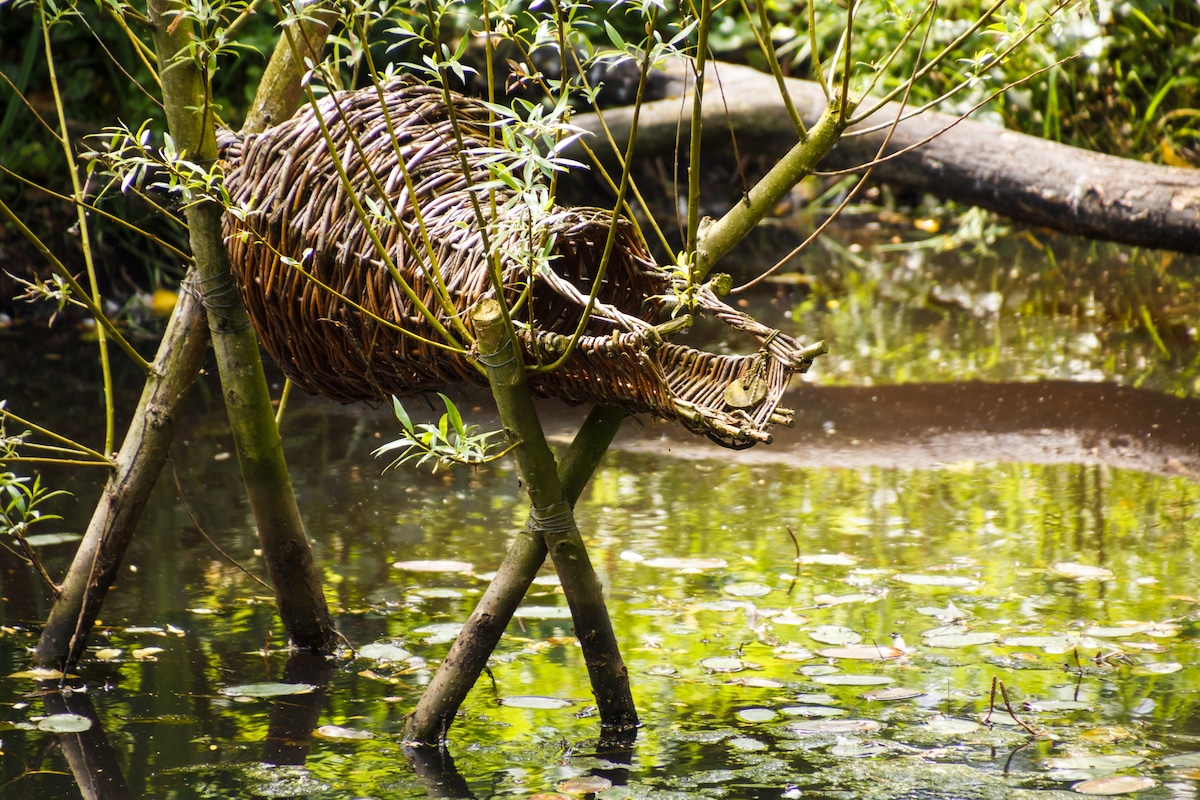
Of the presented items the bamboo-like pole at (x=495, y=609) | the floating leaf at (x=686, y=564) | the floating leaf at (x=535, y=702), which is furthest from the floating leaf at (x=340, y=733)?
the floating leaf at (x=686, y=564)

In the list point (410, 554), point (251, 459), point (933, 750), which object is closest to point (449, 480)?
point (410, 554)

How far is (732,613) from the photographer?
301 cm

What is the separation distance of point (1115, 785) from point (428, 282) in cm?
137

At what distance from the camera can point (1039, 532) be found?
3570 millimetres

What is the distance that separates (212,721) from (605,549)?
126cm

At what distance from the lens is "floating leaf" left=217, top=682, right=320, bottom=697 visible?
2.62 m

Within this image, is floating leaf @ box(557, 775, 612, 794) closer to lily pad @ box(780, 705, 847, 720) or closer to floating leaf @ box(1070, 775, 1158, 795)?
lily pad @ box(780, 705, 847, 720)

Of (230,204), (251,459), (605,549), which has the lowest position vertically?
(605,549)

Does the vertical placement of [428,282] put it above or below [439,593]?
above

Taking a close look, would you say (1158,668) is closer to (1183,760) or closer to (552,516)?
(1183,760)

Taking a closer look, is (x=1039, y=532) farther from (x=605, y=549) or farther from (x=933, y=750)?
(x=933, y=750)

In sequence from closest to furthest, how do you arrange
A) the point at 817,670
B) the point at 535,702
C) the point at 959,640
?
the point at 535,702 < the point at 817,670 < the point at 959,640

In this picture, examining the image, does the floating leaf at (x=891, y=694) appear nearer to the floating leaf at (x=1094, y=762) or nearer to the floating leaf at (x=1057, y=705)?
the floating leaf at (x=1057, y=705)

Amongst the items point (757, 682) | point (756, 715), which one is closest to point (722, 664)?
point (757, 682)
